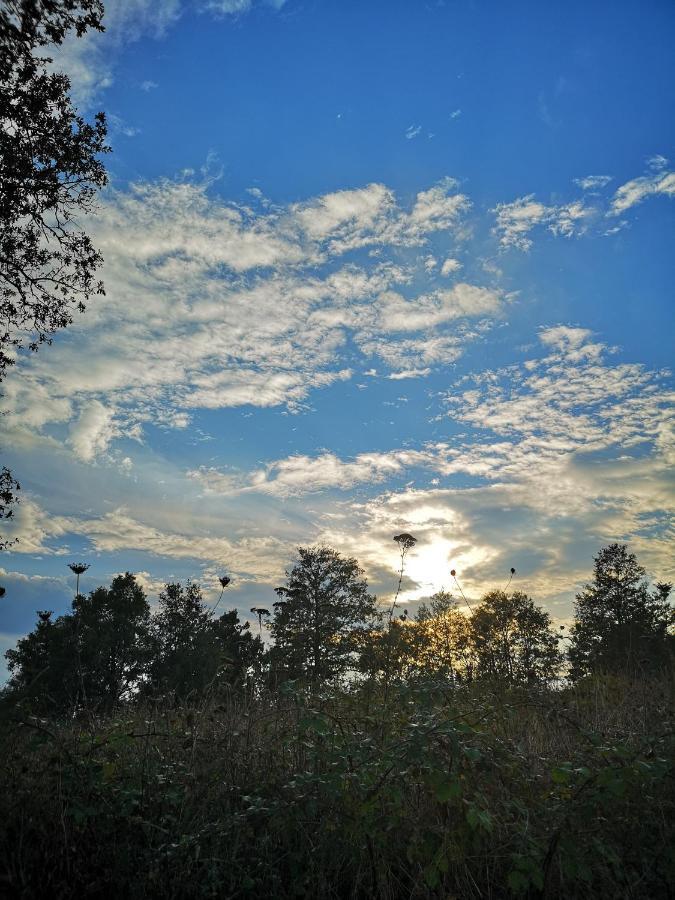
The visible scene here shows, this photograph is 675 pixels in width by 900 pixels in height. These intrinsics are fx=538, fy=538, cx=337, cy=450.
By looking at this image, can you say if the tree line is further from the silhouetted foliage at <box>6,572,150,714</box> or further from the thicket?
the thicket

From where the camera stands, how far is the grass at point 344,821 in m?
3.62

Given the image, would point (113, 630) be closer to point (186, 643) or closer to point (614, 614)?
point (186, 643)

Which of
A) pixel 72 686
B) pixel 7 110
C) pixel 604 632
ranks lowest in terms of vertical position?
pixel 72 686

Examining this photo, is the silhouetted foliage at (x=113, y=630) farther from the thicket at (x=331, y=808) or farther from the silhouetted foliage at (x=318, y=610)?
the thicket at (x=331, y=808)

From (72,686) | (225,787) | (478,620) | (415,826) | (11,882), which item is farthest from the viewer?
(478,620)

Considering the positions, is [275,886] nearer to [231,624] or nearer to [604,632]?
[604,632]

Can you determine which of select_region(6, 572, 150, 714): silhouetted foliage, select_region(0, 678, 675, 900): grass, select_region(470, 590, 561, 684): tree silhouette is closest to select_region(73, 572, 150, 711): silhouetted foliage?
select_region(6, 572, 150, 714): silhouetted foliage

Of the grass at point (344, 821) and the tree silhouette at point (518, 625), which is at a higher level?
the tree silhouette at point (518, 625)

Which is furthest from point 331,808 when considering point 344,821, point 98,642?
point 98,642

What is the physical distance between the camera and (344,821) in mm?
4145

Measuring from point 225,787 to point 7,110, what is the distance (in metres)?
12.3

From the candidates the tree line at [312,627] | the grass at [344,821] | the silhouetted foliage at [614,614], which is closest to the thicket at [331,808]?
the grass at [344,821]

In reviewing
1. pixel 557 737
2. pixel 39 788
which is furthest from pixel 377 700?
pixel 39 788

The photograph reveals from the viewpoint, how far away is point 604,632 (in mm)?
31562
